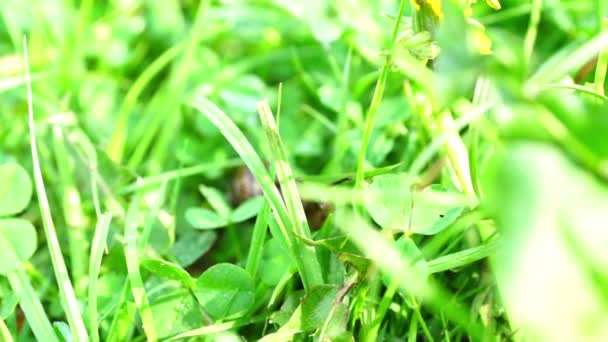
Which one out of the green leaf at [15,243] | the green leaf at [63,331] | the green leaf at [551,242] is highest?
the green leaf at [551,242]

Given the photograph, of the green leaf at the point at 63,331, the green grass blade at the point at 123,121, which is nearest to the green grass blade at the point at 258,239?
the green leaf at the point at 63,331

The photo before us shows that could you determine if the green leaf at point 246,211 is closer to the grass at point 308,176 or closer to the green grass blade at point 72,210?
the grass at point 308,176

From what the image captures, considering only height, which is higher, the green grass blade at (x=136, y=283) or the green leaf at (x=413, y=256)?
the green leaf at (x=413, y=256)

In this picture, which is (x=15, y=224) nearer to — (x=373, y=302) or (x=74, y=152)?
(x=74, y=152)

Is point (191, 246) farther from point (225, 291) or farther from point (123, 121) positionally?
point (123, 121)

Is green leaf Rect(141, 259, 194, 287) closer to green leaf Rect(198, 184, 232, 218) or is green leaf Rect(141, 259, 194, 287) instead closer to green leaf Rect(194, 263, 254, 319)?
green leaf Rect(194, 263, 254, 319)

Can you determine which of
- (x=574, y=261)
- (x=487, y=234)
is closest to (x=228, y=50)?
(x=487, y=234)

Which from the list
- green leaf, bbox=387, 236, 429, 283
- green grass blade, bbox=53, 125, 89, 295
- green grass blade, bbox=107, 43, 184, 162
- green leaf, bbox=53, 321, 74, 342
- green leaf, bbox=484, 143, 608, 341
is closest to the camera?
green leaf, bbox=484, 143, 608, 341

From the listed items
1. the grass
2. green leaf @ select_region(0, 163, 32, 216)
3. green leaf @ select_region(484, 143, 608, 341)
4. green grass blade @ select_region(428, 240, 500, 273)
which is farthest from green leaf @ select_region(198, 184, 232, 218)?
green leaf @ select_region(484, 143, 608, 341)
